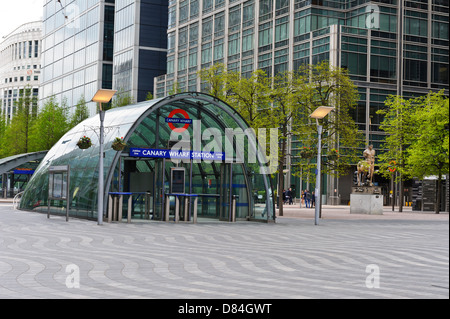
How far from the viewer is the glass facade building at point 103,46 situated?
9169 centimetres

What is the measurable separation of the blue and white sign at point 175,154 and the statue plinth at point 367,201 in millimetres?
17207

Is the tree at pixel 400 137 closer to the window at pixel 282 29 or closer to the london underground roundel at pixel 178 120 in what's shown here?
the window at pixel 282 29

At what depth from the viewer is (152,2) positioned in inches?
3642

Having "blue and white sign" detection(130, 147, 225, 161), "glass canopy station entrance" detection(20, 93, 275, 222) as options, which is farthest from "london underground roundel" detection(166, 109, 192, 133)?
"blue and white sign" detection(130, 147, 225, 161)

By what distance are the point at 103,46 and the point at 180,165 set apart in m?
74.6

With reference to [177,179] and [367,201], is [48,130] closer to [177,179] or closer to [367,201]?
[367,201]

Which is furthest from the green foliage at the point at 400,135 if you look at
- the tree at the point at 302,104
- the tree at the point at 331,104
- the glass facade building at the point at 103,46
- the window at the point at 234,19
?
the glass facade building at the point at 103,46

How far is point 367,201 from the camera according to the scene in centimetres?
4106

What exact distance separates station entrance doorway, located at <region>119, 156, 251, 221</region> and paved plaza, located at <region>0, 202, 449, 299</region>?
7.07 meters

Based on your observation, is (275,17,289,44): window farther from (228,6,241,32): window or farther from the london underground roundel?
the london underground roundel

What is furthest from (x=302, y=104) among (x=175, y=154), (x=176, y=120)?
(x=175, y=154)

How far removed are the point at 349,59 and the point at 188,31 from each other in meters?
28.6

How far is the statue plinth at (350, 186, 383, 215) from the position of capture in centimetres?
4081
